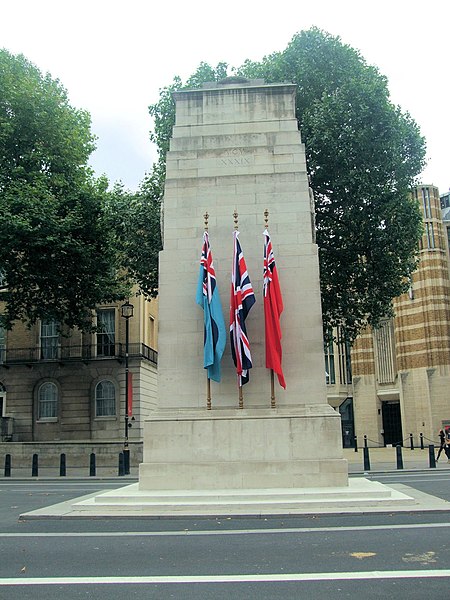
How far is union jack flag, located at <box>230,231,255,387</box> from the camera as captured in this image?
1473 centimetres

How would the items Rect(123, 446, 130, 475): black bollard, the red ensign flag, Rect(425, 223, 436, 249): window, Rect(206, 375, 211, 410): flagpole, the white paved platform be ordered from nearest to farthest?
the white paved platform → the red ensign flag → Rect(206, 375, 211, 410): flagpole → Rect(123, 446, 130, 475): black bollard → Rect(425, 223, 436, 249): window

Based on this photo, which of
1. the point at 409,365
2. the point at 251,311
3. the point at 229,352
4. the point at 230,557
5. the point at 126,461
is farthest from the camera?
the point at 409,365

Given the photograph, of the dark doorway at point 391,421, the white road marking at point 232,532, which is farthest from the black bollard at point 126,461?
the dark doorway at point 391,421

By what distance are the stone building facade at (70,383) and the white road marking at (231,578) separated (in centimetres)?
Result: 3376

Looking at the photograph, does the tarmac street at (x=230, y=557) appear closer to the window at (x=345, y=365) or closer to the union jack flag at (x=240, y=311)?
the union jack flag at (x=240, y=311)

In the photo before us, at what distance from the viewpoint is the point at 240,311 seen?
14.9 metres

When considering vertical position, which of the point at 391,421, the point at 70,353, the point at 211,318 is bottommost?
the point at 391,421

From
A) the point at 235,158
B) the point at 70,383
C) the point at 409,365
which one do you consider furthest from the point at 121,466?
the point at 409,365

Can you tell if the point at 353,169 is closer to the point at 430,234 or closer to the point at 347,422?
the point at 430,234

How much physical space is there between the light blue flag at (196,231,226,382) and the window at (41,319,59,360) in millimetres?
28515

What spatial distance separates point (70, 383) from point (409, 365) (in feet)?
85.4

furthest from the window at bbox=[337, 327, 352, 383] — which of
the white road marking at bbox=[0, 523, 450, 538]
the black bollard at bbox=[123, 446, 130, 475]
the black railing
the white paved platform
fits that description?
the white road marking at bbox=[0, 523, 450, 538]

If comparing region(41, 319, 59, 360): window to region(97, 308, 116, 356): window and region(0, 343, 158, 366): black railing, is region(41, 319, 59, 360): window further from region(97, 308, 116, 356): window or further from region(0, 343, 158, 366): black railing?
region(97, 308, 116, 356): window

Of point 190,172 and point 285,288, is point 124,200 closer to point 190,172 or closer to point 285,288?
point 190,172
